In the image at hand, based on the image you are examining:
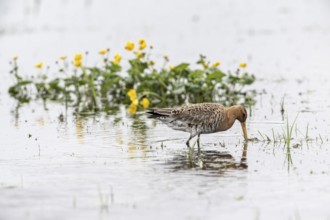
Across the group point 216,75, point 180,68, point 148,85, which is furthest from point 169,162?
point 148,85

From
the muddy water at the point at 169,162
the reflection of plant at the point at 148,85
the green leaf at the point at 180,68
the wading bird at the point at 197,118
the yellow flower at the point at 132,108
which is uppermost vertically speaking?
the green leaf at the point at 180,68

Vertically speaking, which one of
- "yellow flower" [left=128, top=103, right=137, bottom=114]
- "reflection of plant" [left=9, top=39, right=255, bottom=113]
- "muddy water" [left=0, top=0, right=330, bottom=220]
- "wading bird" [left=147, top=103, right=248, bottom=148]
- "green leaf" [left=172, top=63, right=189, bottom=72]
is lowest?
"muddy water" [left=0, top=0, right=330, bottom=220]

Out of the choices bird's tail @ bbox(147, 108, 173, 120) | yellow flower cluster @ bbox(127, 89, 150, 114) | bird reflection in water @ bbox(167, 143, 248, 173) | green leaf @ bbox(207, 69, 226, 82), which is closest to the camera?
bird reflection in water @ bbox(167, 143, 248, 173)

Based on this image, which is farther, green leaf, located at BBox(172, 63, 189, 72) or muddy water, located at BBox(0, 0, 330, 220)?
green leaf, located at BBox(172, 63, 189, 72)

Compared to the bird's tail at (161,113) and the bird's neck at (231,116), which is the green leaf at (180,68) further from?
the bird's tail at (161,113)

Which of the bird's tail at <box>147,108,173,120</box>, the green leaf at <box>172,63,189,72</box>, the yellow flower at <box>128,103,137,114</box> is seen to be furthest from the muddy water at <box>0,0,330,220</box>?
the green leaf at <box>172,63,189,72</box>

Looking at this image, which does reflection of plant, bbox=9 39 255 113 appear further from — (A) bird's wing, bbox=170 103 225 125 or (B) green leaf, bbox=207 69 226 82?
(A) bird's wing, bbox=170 103 225 125

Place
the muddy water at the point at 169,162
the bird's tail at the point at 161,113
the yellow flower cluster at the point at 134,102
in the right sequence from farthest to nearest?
the yellow flower cluster at the point at 134,102 < the bird's tail at the point at 161,113 < the muddy water at the point at 169,162

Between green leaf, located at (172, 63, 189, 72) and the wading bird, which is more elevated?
green leaf, located at (172, 63, 189, 72)

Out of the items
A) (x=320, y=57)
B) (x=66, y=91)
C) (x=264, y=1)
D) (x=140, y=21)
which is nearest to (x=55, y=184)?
(x=66, y=91)

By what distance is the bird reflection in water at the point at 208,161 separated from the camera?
Answer: 385 inches

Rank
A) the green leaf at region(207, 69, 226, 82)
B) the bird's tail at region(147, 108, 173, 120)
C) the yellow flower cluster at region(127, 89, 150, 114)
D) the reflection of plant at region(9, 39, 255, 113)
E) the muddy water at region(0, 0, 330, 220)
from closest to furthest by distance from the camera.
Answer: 1. the muddy water at region(0, 0, 330, 220)
2. the bird's tail at region(147, 108, 173, 120)
3. the yellow flower cluster at region(127, 89, 150, 114)
4. the green leaf at region(207, 69, 226, 82)
5. the reflection of plant at region(9, 39, 255, 113)

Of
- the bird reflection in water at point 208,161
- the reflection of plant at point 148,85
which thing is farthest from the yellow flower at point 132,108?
the bird reflection in water at point 208,161

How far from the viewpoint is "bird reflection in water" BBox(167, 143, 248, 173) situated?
9776mm
